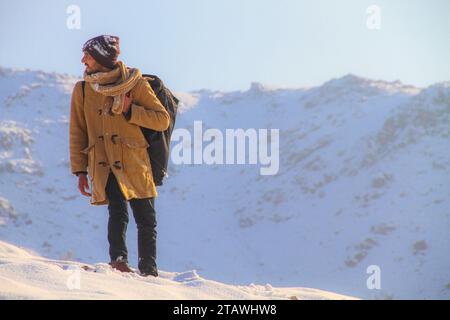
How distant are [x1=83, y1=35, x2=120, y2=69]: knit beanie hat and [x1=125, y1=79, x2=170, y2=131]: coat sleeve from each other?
0.28 m

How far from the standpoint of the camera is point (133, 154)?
6066 millimetres

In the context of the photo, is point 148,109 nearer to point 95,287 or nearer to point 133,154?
point 133,154

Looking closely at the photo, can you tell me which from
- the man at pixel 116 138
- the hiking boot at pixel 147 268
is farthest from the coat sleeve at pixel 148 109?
the hiking boot at pixel 147 268

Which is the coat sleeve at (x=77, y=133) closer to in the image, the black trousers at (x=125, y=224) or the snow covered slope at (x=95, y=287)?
the black trousers at (x=125, y=224)

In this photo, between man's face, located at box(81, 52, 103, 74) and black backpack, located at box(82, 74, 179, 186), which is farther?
black backpack, located at box(82, 74, 179, 186)

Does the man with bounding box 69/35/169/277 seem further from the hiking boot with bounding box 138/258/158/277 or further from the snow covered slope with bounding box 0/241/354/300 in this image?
the snow covered slope with bounding box 0/241/354/300

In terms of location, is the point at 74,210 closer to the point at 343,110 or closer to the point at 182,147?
the point at 182,147

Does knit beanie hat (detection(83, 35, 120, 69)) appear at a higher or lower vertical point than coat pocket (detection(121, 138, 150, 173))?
higher

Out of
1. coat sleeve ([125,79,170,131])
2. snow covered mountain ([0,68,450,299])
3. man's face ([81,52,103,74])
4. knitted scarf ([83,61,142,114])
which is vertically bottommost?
snow covered mountain ([0,68,450,299])

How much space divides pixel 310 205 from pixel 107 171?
35770 mm

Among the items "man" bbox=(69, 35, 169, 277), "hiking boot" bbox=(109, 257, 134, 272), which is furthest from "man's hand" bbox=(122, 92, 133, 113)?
"hiking boot" bbox=(109, 257, 134, 272)

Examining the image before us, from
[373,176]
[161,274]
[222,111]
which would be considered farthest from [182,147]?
[161,274]

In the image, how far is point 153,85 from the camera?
630 cm

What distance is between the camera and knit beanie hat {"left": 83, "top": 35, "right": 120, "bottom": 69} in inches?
235
